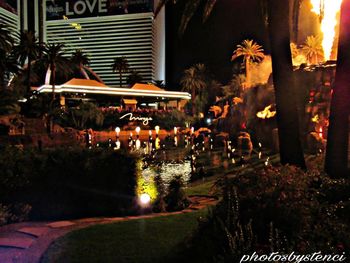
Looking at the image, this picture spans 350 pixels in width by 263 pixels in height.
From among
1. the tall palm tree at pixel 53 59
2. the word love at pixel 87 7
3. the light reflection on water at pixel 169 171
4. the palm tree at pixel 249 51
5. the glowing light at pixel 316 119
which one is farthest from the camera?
the word love at pixel 87 7

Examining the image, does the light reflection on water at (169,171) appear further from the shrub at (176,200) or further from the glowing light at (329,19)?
the glowing light at (329,19)

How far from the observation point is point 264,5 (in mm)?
11242

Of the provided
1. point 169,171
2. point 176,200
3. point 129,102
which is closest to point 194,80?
point 129,102

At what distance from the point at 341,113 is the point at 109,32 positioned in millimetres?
96275

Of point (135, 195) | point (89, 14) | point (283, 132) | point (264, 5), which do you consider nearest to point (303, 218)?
point (283, 132)

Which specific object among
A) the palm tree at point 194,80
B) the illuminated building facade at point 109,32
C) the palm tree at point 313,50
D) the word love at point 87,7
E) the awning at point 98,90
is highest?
the word love at point 87,7

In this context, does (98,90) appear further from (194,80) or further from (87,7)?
(87,7)

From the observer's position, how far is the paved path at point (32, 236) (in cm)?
546

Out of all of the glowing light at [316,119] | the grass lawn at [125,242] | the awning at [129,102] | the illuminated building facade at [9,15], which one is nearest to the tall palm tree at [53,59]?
the awning at [129,102]

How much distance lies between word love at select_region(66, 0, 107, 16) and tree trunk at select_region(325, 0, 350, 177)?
3871 inches

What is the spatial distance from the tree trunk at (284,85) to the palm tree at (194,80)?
59.2 m

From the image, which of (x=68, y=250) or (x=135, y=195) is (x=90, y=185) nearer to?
(x=135, y=195)

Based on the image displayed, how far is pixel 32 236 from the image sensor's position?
6.41 meters

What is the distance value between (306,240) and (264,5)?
8010mm
